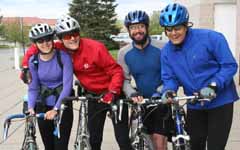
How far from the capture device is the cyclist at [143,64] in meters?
5.05

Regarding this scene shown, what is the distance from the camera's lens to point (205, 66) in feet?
14.0

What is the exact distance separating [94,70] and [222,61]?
1.56 m

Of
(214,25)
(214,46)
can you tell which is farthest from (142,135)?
(214,25)

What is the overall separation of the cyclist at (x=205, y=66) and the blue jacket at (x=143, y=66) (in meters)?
0.69

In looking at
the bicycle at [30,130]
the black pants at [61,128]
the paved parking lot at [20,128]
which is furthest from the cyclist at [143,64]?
the paved parking lot at [20,128]

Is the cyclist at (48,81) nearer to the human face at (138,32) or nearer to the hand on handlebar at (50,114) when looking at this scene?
the hand on handlebar at (50,114)

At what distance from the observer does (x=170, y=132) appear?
17.4ft

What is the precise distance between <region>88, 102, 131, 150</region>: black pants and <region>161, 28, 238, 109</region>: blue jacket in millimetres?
963

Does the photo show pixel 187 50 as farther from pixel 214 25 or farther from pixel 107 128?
pixel 214 25

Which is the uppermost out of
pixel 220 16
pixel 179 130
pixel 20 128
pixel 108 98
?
pixel 220 16

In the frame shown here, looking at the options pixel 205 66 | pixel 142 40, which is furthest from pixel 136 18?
pixel 205 66

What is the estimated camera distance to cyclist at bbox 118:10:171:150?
5.05 meters

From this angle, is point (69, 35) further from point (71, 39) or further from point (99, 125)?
point (99, 125)

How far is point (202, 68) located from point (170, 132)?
124 cm
